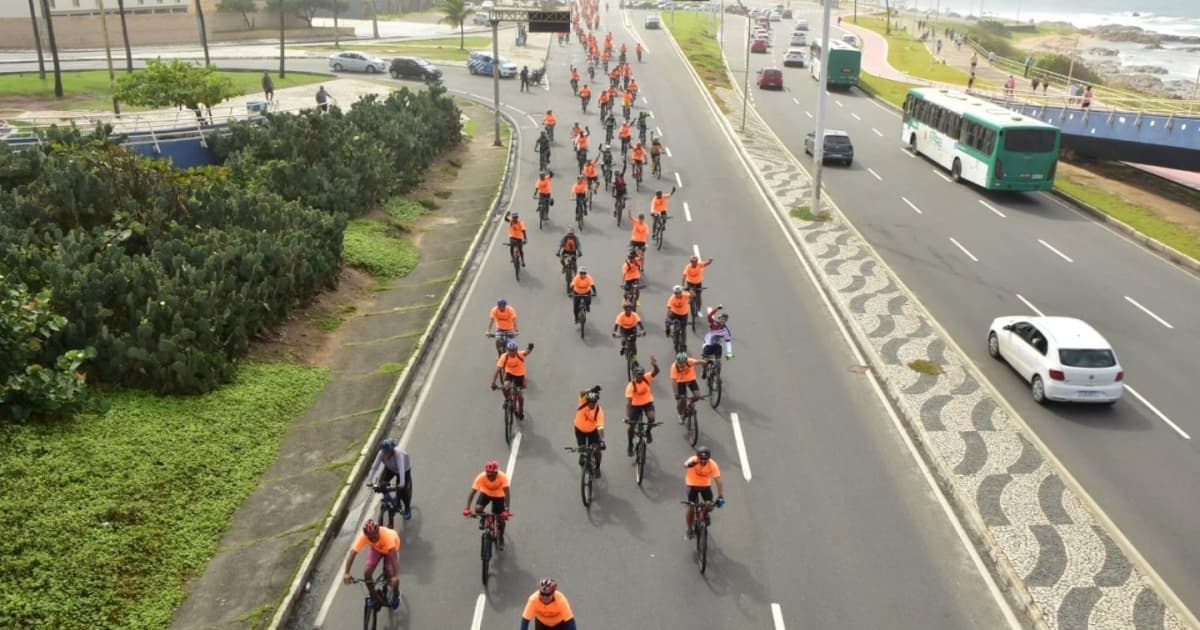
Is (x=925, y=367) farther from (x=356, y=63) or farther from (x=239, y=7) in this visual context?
(x=239, y=7)

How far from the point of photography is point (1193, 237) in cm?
3172

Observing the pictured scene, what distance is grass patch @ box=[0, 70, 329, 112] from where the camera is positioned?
1900 inches

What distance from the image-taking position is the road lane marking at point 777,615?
12.2m

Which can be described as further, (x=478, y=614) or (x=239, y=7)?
(x=239, y=7)

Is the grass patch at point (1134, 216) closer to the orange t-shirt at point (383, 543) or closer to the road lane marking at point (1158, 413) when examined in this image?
the road lane marking at point (1158, 413)

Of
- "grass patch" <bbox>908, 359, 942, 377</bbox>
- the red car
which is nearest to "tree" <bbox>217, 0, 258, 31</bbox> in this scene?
the red car

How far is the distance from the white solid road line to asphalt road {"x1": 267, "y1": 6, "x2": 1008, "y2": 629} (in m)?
0.05

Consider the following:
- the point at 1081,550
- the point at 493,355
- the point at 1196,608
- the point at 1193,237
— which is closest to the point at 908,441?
the point at 1081,550

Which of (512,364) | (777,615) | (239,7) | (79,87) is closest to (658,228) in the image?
(512,364)

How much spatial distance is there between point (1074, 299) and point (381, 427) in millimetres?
18777

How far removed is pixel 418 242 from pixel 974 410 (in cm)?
1774

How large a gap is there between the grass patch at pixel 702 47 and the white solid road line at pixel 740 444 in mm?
41705

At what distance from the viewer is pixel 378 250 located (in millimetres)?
27547

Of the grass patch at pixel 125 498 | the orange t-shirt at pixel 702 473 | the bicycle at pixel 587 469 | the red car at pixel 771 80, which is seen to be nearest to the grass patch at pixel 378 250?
the grass patch at pixel 125 498
